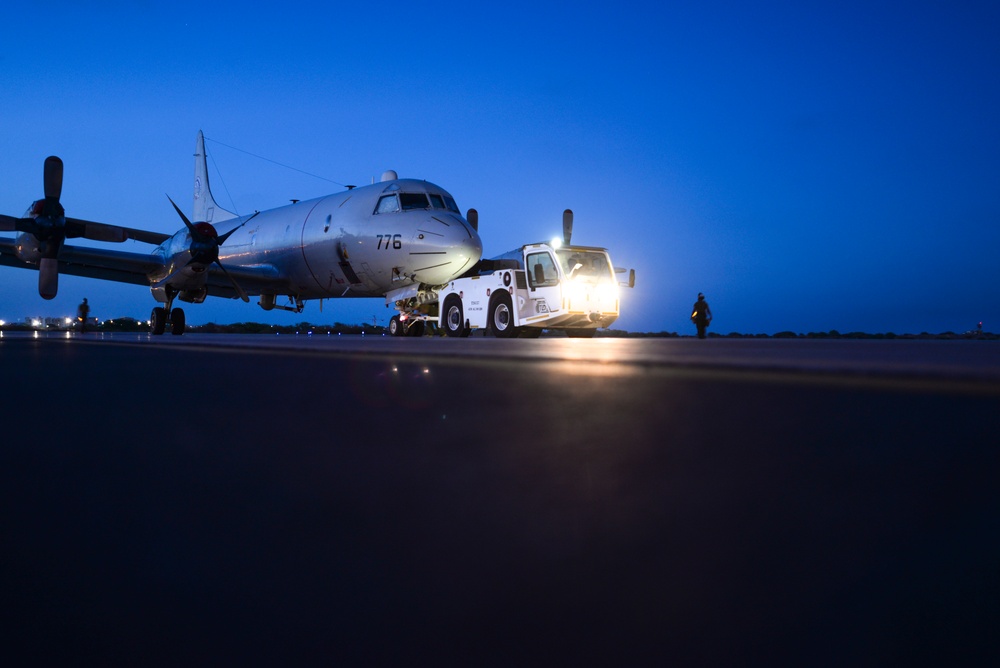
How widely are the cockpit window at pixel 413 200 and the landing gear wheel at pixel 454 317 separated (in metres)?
2.45

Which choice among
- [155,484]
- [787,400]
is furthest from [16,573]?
→ [787,400]

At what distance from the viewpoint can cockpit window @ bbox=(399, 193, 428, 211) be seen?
1451 cm

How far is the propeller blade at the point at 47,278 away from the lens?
1591cm

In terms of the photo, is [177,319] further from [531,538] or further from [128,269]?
[531,538]

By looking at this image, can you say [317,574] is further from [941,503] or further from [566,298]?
[566,298]

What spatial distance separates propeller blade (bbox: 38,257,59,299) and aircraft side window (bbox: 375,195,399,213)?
7.79 meters

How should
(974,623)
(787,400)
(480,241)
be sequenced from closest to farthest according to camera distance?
(974,623)
(787,400)
(480,241)

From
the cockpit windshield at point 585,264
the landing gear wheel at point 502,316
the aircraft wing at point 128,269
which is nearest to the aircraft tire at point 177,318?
the aircraft wing at point 128,269

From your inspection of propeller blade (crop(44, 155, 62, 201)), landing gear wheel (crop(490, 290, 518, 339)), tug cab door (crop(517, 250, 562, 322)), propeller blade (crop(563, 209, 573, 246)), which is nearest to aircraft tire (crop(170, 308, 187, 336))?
propeller blade (crop(44, 155, 62, 201))

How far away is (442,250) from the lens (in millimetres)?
13617

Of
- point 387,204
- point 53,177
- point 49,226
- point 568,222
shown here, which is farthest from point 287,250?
point 568,222

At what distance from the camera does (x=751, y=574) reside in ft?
1.79

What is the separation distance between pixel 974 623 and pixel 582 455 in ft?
1.42

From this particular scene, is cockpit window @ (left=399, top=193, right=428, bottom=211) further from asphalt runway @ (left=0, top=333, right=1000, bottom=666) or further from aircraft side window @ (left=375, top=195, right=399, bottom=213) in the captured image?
asphalt runway @ (left=0, top=333, right=1000, bottom=666)
